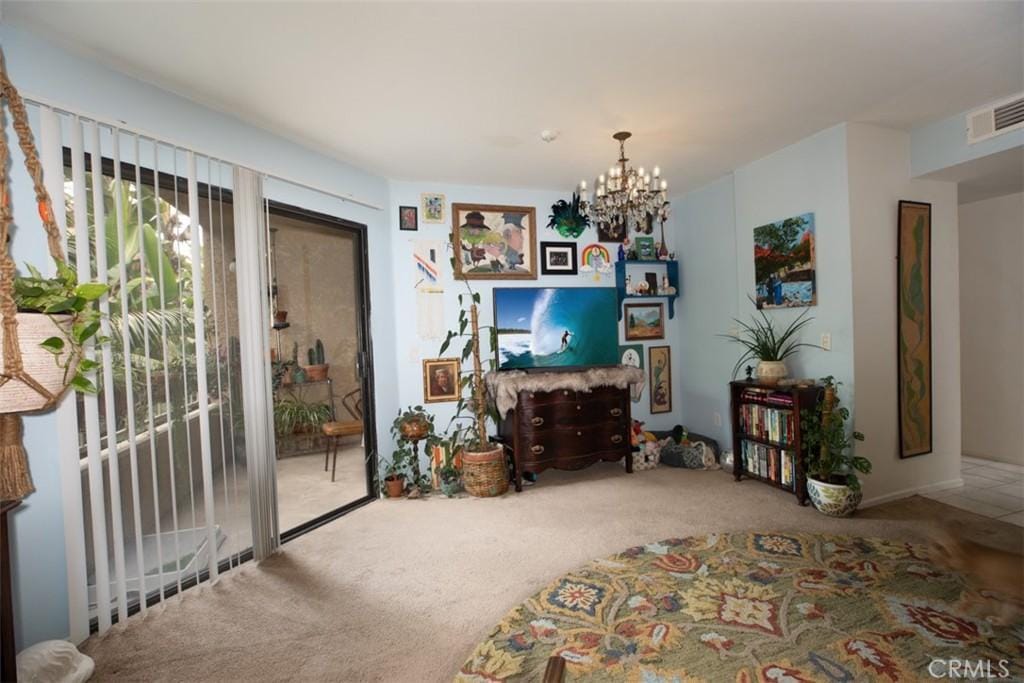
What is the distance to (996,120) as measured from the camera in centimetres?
271

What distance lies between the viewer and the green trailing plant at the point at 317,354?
3.23 meters

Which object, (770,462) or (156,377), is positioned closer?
(156,377)

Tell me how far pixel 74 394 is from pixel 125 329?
0.31 m

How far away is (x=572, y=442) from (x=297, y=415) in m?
2.01

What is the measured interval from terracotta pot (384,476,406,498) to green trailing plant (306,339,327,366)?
3.29ft

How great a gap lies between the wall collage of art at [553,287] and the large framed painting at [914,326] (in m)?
1.74

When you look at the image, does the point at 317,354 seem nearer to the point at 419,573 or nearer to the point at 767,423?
the point at 419,573

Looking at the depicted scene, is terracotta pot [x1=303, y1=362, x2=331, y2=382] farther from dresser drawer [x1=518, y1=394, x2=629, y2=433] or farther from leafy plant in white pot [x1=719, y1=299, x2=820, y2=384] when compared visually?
leafy plant in white pot [x1=719, y1=299, x2=820, y2=384]

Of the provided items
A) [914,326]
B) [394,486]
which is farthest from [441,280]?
[914,326]

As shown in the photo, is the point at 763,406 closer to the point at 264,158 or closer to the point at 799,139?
the point at 799,139

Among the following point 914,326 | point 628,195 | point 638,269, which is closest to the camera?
point 628,195

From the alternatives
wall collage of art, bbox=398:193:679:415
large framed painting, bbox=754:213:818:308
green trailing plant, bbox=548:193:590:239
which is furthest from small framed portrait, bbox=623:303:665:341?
large framed painting, bbox=754:213:818:308

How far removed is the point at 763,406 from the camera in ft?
10.9

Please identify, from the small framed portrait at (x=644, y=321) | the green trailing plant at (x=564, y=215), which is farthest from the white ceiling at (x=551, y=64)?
the small framed portrait at (x=644, y=321)
